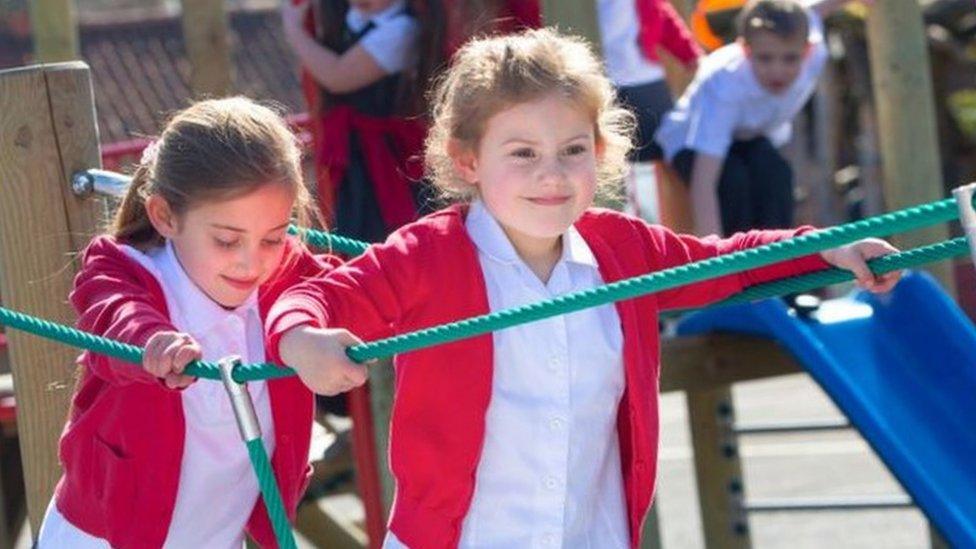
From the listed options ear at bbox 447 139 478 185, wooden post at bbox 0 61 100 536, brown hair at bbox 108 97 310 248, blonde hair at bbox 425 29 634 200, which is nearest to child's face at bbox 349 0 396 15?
wooden post at bbox 0 61 100 536

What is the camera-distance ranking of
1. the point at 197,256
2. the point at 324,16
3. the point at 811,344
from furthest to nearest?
the point at 324,16 < the point at 811,344 < the point at 197,256

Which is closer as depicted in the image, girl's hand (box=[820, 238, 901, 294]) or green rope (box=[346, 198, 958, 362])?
green rope (box=[346, 198, 958, 362])

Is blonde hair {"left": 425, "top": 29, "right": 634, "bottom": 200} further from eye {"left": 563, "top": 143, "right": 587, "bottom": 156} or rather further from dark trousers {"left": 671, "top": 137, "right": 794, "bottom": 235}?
dark trousers {"left": 671, "top": 137, "right": 794, "bottom": 235}

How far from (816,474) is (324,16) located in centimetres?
532

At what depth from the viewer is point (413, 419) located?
3.14m

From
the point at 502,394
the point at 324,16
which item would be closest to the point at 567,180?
the point at 502,394

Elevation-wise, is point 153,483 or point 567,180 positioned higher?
point 567,180

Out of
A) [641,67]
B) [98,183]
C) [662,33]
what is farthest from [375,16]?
[98,183]

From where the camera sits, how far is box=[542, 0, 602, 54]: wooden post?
4742mm

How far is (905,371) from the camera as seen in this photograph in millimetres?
5184

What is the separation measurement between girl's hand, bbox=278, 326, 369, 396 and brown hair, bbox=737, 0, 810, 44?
3.36 m

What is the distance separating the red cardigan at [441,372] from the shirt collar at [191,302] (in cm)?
31

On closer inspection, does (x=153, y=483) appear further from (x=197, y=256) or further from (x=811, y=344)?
(x=811, y=344)

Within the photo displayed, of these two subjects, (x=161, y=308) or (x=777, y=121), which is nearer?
(x=161, y=308)
